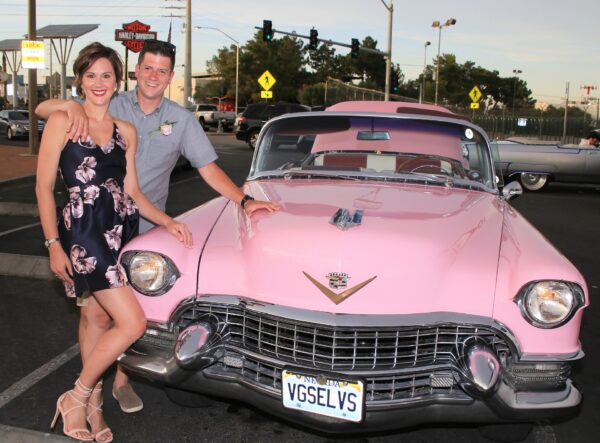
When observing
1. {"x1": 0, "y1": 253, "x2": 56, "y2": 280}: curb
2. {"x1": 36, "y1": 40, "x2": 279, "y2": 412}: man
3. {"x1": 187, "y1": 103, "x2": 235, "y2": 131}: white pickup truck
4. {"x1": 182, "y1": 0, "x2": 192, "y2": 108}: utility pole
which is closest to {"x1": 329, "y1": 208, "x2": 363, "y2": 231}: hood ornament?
{"x1": 36, "y1": 40, "x2": 279, "y2": 412}: man

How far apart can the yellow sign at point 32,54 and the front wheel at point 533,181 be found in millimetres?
11317

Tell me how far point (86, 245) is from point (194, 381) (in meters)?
0.74

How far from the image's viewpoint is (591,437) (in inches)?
130

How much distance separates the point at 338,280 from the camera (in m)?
2.68

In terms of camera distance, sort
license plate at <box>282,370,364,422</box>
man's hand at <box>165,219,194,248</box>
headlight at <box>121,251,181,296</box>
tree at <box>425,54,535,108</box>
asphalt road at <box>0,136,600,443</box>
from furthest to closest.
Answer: tree at <box>425,54,535,108</box>
asphalt road at <box>0,136,600,443</box>
man's hand at <box>165,219,194,248</box>
headlight at <box>121,251,181,296</box>
license plate at <box>282,370,364,422</box>

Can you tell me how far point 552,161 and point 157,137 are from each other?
11.3 m

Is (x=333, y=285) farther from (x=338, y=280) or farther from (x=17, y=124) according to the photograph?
(x=17, y=124)

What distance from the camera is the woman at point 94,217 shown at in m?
2.77

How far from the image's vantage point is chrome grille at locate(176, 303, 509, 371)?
2.61m

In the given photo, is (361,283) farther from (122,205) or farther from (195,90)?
(195,90)

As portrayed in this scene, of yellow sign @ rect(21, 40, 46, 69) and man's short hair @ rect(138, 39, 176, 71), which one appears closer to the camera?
man's short hair @ rect(138, 39, 176, 71)

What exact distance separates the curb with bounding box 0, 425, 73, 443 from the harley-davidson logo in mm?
1423

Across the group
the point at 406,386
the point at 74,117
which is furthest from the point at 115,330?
the point at 406,386

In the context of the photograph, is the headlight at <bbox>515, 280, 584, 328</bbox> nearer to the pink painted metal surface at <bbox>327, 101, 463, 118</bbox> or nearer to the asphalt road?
the asphalt road
